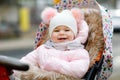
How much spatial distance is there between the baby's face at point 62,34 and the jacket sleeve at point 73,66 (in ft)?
0.79

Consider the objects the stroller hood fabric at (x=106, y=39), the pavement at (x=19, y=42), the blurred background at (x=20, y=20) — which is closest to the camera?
the stroller hood fabric at (x=106, y=39)

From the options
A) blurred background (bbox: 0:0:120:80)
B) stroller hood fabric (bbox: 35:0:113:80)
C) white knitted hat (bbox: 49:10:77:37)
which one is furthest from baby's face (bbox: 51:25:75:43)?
blurred background (bbox: 0:0:120:80)

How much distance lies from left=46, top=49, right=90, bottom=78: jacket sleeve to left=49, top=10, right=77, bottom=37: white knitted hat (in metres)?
0.34

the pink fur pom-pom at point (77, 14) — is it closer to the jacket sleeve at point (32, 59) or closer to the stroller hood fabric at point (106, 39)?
the stroller hood fabric at point (106, 39)

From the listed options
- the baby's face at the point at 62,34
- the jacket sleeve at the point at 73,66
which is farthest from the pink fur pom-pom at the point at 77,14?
the jacket sleeve at the point at 73,66

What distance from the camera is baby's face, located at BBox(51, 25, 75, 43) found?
16.5 ft

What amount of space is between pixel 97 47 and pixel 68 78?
1.76ft

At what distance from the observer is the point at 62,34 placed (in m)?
5.02

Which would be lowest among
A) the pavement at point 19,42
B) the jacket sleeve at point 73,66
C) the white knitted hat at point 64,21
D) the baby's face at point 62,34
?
the pavement at point 19,42

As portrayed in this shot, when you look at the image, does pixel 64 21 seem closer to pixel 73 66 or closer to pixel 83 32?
pixel 83 32

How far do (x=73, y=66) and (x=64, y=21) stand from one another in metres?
0.49

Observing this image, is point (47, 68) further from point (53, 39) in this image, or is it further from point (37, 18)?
point (37, 18)

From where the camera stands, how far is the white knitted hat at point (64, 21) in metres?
5.04

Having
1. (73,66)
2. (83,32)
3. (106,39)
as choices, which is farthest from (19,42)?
(73,66)
